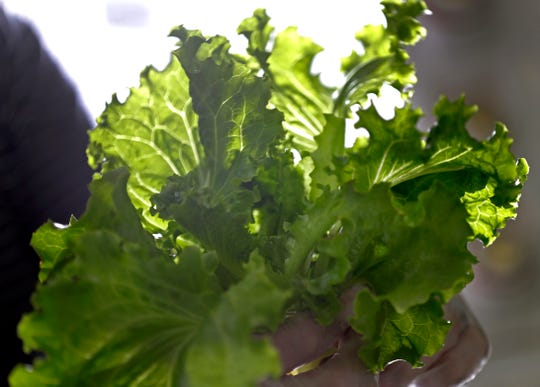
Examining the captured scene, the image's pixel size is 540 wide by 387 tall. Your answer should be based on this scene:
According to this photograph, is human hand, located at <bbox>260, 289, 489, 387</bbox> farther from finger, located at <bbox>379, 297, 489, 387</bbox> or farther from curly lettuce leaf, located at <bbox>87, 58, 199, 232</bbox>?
curly lettuce leaf, located at <bbox>87, 58, 199, 232</bbox>

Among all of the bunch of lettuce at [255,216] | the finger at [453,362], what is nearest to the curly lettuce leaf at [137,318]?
the bunch of lettuce at [255,216]

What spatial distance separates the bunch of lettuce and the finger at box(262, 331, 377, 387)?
1cm

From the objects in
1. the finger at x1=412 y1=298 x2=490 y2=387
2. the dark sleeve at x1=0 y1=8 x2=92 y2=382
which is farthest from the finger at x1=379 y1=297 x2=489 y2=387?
the dark sleeve at x1=0 y1=8 x2=92 y2=382

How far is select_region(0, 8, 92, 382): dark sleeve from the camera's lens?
2.52 ft

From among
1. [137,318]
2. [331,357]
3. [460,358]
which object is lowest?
[460,358]

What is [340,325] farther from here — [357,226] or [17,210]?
[17,210]

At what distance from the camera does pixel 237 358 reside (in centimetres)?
25

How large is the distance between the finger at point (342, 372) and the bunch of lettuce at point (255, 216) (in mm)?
14

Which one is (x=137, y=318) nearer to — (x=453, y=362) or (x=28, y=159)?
(x=453, y=362)

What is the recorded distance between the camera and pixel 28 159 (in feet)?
2.69

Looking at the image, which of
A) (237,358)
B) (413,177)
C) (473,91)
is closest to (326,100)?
(413,177)

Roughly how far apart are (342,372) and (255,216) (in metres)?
0.11

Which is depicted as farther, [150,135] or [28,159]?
[28,159]

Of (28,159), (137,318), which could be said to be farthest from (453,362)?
(28,159)
